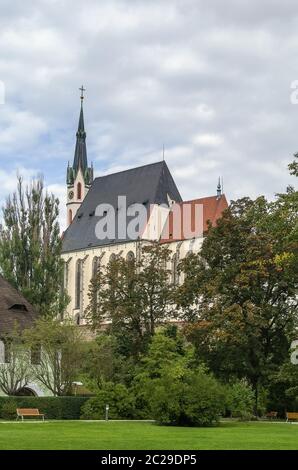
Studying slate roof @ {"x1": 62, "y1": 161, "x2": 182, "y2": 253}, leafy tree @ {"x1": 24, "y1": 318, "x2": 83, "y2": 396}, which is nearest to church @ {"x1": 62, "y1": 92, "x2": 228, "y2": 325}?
slate roof @ {"x1": 62, "y1": 161, "x2": 182, "y2": 253}

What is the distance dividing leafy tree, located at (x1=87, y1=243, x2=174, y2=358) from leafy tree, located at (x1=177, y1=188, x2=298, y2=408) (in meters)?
5.30

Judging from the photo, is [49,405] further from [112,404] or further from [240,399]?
[240,399]

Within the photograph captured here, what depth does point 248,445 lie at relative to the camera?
2172 cm

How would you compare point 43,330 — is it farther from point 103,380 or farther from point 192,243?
point 192,243

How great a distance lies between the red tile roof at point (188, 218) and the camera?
104438 millimetres

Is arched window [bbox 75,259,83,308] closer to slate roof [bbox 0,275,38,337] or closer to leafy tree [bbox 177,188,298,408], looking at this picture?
slate roof [bbox 0,275,38,337]

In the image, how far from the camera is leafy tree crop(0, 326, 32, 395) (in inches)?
1737

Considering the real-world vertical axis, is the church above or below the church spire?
below

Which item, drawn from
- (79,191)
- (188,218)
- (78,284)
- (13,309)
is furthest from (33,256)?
(79,191)

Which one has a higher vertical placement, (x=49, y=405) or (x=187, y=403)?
(x=187, y=403)

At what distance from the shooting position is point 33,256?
54656 millimetres

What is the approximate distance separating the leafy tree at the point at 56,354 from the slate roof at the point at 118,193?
66.5 metres

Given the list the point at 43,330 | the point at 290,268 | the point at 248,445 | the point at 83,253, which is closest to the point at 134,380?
the point at 43,330

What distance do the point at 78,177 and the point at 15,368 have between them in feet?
305
